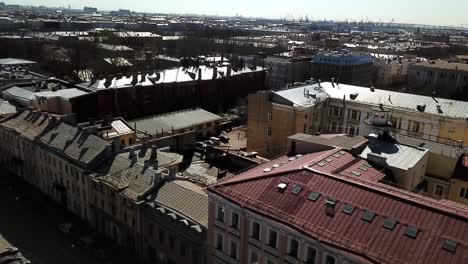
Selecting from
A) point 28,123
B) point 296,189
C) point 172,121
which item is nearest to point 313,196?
point 296,189

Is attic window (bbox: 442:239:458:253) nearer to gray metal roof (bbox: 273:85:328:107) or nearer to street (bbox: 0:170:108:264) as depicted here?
street (bbox: 0:170:108:264)

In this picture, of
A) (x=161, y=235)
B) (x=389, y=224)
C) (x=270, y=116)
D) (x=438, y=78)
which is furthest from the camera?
(x=438, y=78)

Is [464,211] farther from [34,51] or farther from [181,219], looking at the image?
[34,51]

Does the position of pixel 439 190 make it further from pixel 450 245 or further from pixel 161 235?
pixel 161 235

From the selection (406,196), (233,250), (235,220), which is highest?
(406,196)

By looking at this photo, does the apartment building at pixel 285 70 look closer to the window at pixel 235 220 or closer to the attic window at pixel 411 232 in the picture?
the window at pixel 235 220

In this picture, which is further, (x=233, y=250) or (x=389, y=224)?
(x=233, y=250)

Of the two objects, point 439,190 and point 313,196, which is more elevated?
point 313,196
